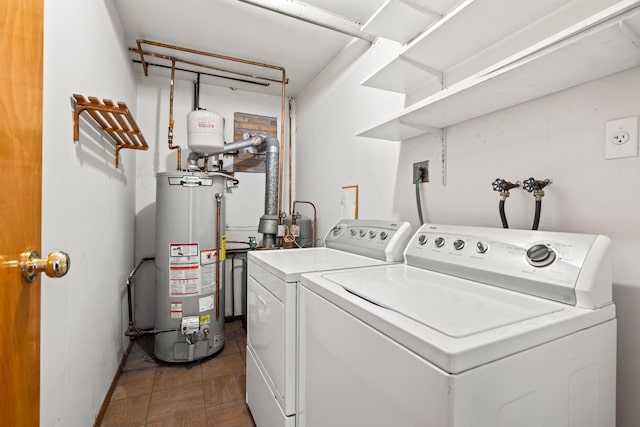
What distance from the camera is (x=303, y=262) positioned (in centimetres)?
131

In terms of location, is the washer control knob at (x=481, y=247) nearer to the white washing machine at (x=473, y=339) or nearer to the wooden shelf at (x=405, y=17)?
the white washing machine at (x=473, y=339)

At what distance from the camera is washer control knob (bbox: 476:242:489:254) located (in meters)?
0.99

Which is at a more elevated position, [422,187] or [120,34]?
[120,34]

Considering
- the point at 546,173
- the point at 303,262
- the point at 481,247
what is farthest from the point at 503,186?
the point at 303,262

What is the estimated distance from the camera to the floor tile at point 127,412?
5.17ft

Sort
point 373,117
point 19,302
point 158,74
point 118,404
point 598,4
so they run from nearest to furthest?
point 19,302
point 598,4
point 118,404
point 373,117
point 158,74

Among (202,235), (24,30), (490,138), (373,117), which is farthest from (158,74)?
(490,138)

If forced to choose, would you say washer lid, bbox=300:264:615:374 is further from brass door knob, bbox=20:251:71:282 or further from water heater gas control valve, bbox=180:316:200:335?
water heater gas control valve, bbox=180:316:200:335

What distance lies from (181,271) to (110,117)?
1.14 metres

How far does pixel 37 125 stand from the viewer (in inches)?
27.0

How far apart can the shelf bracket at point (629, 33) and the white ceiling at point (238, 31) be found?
58.0 inches

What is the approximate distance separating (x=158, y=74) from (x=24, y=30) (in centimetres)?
250

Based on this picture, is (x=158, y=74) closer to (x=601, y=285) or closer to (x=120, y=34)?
(x=120, y=34)

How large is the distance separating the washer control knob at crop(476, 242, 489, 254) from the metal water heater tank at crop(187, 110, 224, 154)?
7.25ft
